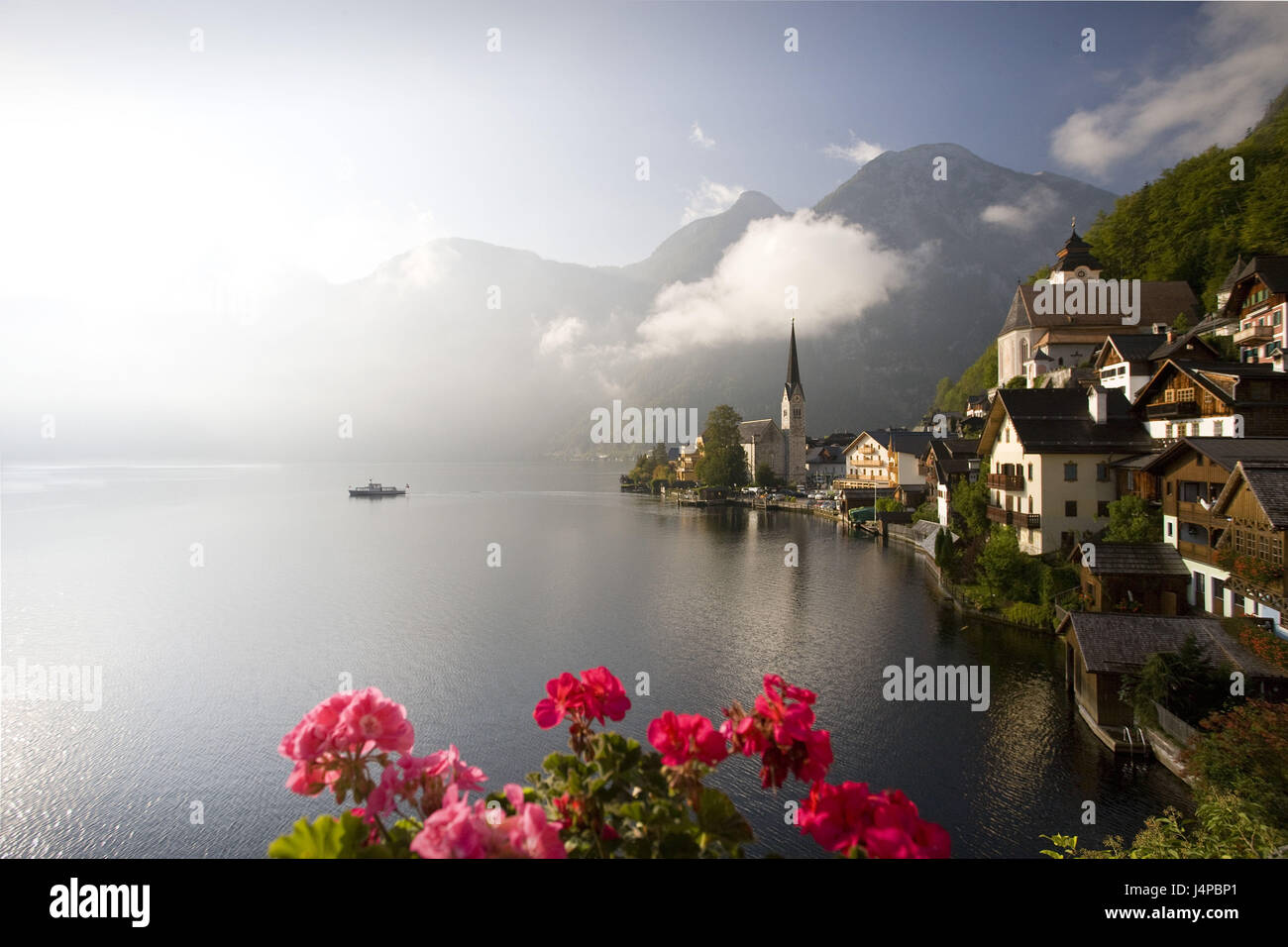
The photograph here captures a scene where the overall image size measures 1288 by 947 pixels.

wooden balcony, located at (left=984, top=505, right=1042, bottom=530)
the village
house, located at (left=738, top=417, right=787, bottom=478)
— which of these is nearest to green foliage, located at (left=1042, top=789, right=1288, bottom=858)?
the village

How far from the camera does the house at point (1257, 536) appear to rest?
1477cm

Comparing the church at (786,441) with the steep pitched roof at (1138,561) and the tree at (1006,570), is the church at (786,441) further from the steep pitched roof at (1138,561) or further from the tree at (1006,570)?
the steep pitched roof at (1138,561)

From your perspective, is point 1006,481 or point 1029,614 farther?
point 1006,481

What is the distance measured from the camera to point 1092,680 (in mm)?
16141

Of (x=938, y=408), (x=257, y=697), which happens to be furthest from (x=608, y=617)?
(x=938, y=408)

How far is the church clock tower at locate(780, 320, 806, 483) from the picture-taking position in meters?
98.8

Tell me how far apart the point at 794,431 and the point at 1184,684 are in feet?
289

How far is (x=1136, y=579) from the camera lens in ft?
65.9

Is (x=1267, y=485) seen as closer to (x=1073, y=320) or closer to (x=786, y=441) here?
(x=1073, y=320)

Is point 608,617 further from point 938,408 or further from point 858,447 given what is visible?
point 938,408

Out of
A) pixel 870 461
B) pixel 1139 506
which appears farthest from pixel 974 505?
pixel 870 461

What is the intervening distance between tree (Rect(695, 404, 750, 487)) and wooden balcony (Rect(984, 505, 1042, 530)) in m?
52.9

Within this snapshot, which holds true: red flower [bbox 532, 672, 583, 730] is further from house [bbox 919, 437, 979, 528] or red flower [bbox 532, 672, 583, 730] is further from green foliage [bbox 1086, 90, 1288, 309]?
green foliage [bbox 1086, 90, 1288, 309]

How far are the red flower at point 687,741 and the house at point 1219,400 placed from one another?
2853 cm
